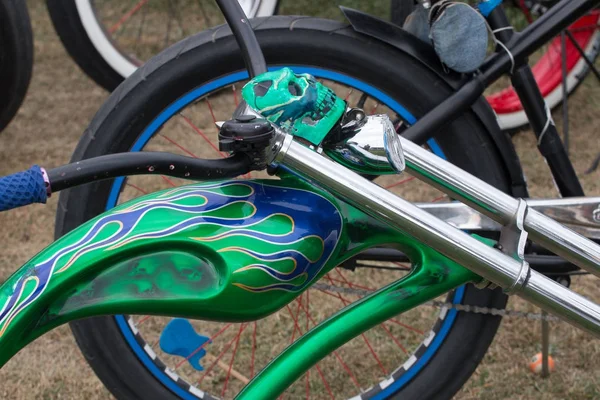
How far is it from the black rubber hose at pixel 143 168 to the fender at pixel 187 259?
75 millimetres

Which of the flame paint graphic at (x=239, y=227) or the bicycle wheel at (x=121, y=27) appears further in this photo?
the bicycle wheel at (x=121, y=27)

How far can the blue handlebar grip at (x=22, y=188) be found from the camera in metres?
0.73

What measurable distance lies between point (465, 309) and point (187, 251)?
62 centimetres

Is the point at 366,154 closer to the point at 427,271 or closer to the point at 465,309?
the point at 427,271

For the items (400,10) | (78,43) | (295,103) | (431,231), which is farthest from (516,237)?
(78,43)

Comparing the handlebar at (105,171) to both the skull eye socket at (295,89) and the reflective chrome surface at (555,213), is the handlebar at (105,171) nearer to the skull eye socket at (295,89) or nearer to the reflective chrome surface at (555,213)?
the skull eye socket at (295,89)

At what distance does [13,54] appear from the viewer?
6.82ft

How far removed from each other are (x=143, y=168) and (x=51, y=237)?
1.50 meters

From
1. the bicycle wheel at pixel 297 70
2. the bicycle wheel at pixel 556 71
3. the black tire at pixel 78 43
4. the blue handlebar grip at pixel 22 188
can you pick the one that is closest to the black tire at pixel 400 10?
the bicycle wheel at pixel 297 70

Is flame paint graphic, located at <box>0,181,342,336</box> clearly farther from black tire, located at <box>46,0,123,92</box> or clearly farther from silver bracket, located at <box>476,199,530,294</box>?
black tire, located at <box>46,0,123,92</box>

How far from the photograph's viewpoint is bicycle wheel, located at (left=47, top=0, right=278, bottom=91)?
257 centimetres

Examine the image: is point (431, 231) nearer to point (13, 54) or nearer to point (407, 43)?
point (407, 43)

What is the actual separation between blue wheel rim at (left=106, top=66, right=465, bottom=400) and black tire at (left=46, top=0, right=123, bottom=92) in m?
1.38

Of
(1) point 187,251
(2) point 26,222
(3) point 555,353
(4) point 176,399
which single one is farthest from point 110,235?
(2) point 26,222
